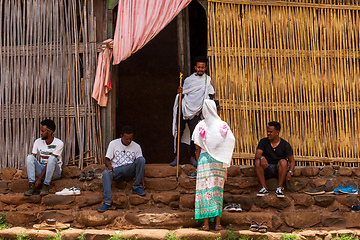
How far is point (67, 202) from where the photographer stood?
7145 mm

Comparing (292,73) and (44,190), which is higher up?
(292,73)

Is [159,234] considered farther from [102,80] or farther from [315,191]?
[102,80]

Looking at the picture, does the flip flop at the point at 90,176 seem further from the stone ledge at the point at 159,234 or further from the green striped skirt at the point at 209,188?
the green striped skirt at the point at 209,188

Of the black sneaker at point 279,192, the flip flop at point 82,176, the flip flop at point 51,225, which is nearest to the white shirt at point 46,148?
the flip flop at point 82,176

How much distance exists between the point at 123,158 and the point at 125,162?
0.22 ft

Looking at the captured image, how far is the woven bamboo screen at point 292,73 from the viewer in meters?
7.89

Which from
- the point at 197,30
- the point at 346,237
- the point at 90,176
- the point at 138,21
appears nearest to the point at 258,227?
the point at 346,237

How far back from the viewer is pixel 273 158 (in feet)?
23.8

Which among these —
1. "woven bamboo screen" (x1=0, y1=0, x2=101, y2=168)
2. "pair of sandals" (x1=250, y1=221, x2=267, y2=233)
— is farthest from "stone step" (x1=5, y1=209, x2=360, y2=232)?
"woven bamboo screen" (x1=0, y1=0, x2=101, y2=168)

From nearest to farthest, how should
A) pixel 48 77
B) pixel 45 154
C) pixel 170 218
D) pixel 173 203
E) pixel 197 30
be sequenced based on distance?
pixel 170 218
pixel 173 203
pixel 45 154
pixel 48 77
pixel 197 30

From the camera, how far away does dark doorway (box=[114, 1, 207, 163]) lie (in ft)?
35.2

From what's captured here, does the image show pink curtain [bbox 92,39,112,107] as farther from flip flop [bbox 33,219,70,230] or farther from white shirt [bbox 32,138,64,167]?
flip flop [bbox 33,219,70,230]

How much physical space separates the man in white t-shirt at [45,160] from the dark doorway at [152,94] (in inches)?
130

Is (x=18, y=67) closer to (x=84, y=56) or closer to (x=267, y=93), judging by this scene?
(x=84, y=56)
